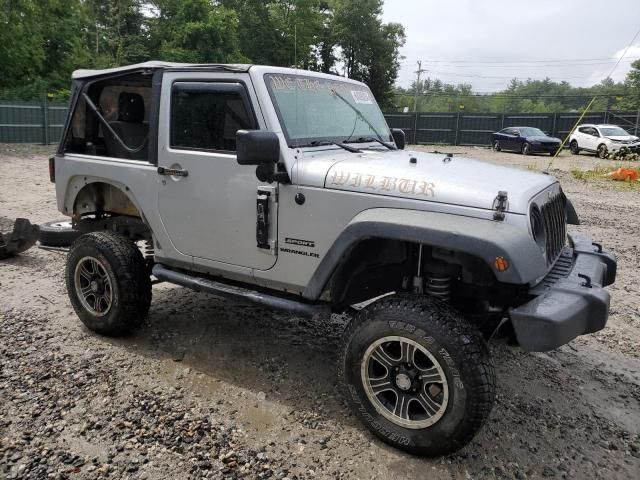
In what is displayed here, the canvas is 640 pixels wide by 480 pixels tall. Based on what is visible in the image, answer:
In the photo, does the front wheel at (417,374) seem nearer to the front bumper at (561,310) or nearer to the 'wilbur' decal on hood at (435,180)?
the front bumper at (561,310)

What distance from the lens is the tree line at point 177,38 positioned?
1051 inches

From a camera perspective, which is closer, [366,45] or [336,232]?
[336,232]

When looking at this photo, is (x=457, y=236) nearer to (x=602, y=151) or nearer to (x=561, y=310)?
(x=561, y=310)

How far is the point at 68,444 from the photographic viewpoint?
2998 mm

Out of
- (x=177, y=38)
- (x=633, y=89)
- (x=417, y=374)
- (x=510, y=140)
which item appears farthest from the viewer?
(x=633, y=89)

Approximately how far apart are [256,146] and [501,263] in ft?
4.70

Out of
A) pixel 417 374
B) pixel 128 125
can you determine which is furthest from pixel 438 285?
pixel 128 125

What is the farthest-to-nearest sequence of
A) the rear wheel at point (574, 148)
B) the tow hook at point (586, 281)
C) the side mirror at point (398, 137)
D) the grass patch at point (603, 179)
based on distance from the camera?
the rear wheel at point (574, 148) → the grass patch at point (603, 179) → the side mirror at point (398, 137) → the tow hook at point (586, 281)

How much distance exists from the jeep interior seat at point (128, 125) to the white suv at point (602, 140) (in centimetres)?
2207

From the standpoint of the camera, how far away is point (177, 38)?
3253cm

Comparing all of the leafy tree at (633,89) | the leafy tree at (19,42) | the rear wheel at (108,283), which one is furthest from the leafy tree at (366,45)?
the rear wheel at (108,283)

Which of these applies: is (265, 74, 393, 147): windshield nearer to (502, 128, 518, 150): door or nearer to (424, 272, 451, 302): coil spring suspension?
(424, 272, 451, 302): coil spring suspension

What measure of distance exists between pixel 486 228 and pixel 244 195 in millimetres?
1542

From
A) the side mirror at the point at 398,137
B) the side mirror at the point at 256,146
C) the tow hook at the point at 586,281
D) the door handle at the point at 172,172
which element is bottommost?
the tow hook at the point at 586,281
